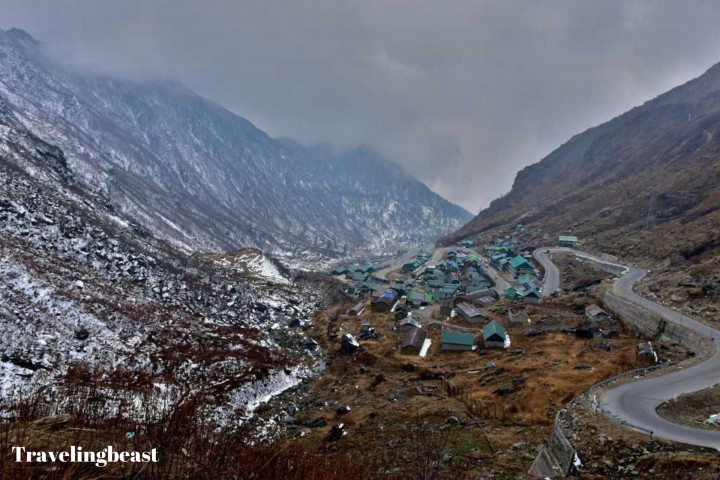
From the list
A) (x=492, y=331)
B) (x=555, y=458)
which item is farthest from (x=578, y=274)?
(x=555, y=458)

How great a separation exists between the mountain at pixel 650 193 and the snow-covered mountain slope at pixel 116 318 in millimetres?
48154

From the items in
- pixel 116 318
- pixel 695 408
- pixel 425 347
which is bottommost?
pixel 695 408

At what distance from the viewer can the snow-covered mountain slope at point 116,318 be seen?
2420cm

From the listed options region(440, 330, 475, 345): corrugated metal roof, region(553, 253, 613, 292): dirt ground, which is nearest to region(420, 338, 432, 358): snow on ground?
region(440, 330, 475, 345): corrugated metal roof

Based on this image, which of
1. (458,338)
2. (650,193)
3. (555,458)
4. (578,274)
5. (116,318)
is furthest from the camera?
(650,193)

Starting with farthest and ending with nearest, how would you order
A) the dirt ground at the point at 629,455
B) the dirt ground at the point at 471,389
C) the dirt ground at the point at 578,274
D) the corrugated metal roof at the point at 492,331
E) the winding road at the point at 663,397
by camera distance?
the dirt ground at the point at 578,274 → the corrugated metal roof at the point at 492,331 → the dirt ground at the point at 471,389 → the winding road at the point at 663,397 → the dirt ground at the point at 629,455

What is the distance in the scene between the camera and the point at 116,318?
1350 inches

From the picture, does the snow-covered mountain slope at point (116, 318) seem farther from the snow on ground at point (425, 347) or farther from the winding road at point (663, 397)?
the winding road at point (663, 397)

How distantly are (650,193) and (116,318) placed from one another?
401 ft

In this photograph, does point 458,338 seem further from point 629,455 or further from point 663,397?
point 629,455

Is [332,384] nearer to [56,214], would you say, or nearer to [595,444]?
[595,444]

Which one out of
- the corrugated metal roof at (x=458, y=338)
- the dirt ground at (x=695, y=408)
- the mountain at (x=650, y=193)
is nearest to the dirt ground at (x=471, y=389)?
the corrugated metal roof at (x=458, y=338)

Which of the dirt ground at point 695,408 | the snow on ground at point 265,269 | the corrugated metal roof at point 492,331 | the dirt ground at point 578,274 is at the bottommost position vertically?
the dirt ground at point 695,408

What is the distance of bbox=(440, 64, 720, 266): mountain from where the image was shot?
70.4 m
